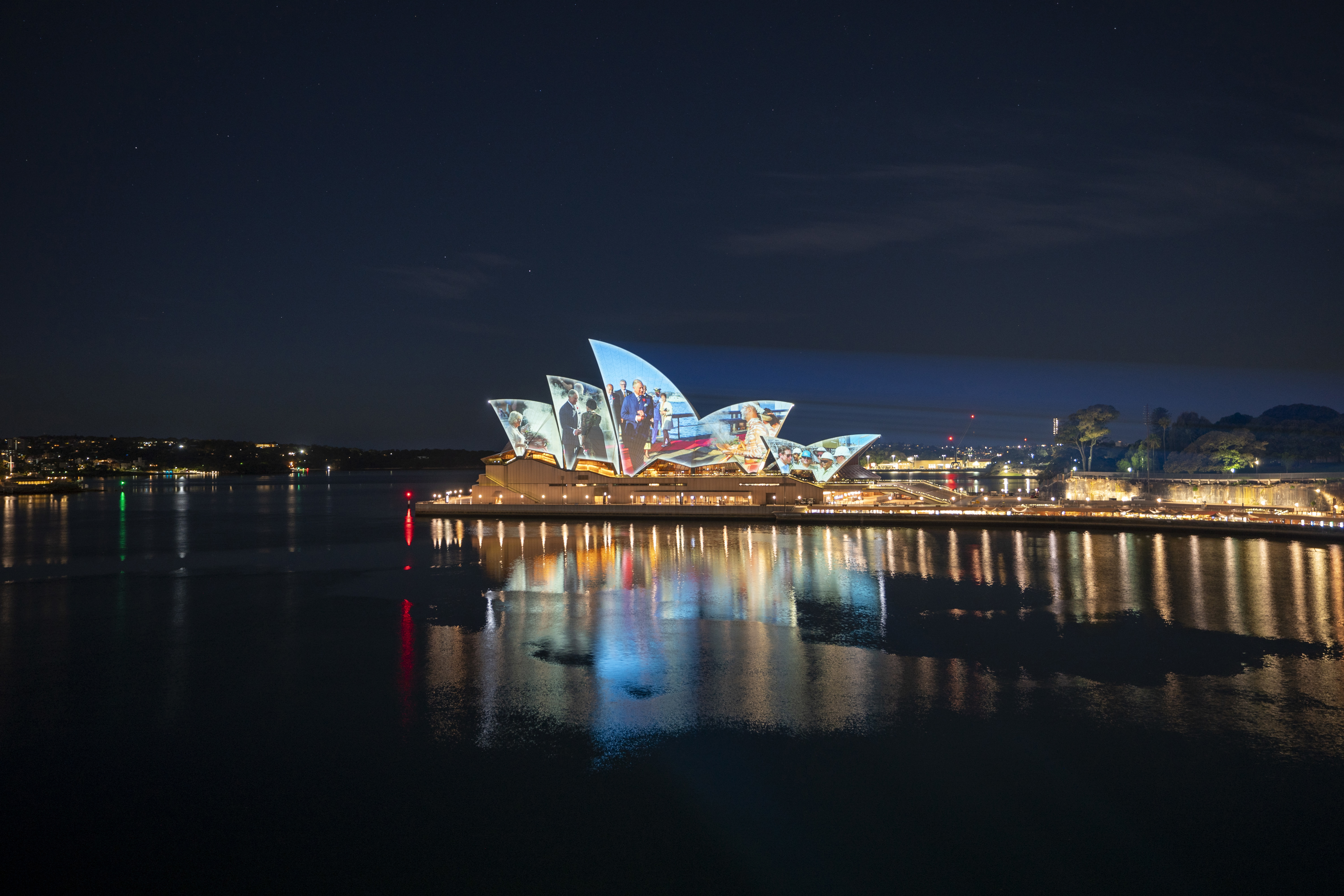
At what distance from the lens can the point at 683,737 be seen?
6852 mm

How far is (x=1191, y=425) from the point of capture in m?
50.6

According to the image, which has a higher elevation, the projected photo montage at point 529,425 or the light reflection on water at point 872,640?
the projected photo montage at point 529,425

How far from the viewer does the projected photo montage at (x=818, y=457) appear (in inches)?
1420

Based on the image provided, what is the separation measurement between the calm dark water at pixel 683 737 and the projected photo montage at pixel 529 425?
→ 19305mm

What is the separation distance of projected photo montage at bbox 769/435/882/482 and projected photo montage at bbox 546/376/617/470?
838cm

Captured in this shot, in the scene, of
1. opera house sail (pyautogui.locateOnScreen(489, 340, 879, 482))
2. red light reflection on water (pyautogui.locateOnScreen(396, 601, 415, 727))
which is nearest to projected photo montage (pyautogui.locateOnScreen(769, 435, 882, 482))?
opera house sail (pyautogui.locateOnScreen(489, 340, 879, 482))

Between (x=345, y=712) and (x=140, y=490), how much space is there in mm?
78407

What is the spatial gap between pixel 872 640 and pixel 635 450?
24062mm

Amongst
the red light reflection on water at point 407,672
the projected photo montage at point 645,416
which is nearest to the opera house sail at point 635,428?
the projected photo montage at point 645,416

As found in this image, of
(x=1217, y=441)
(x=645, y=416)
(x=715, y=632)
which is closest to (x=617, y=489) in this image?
(x=645, y=416)

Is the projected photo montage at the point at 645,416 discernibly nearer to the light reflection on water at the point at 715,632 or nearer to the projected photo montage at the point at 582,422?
the projected photo montage at the point at 582,422

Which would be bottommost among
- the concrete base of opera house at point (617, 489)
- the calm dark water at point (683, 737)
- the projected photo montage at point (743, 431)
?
the calm dark water at point (683, 737)

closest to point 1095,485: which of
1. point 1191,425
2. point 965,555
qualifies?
point 1191,425

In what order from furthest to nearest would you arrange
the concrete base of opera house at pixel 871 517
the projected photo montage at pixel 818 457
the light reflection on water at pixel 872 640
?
the projected photo montage at pixel 818 457 < the concrete base of opera house at pixel 871 517 < the light reflection on water at pixel 872 640
